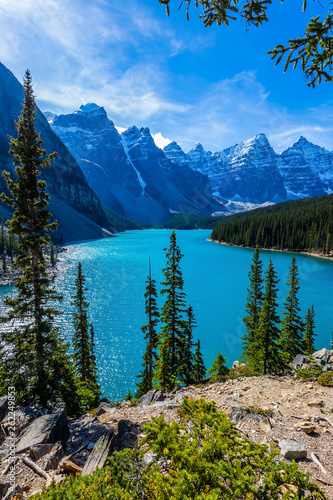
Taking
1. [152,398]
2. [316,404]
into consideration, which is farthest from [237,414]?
[152,398]

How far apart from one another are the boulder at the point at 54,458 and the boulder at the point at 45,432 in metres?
0.63

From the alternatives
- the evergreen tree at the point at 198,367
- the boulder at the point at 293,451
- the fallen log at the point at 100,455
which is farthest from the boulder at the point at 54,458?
the evergreen tree at the point at 198,367

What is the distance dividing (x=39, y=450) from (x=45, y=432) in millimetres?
953

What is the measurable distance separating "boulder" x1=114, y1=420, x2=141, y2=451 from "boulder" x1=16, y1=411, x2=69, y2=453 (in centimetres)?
204

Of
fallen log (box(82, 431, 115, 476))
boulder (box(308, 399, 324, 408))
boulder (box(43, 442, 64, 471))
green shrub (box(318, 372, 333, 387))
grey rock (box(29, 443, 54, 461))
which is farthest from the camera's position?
green shrub (box(318, 372, 333, 387))

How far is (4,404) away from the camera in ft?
30.0

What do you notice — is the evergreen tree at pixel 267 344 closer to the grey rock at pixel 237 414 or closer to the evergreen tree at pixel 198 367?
the evergreen tree at pixel 198 367

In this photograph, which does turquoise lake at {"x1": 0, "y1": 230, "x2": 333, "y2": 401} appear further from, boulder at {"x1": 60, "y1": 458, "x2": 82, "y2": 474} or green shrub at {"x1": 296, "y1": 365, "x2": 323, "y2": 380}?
boulder at {"x1": 60, "y1": 458, "x2": 82, "y2": 474}

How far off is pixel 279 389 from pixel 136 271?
5768 centimetres

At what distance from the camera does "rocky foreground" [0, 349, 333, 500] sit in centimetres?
545

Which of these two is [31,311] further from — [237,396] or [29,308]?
[237,396]

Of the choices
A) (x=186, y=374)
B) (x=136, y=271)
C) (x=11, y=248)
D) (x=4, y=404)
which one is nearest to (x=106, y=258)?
(x=136, y=271)

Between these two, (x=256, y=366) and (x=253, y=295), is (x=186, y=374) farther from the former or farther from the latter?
(x=253, y=295)

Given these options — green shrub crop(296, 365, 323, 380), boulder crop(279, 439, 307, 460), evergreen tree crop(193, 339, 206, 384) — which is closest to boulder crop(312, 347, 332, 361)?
green shrub crop(296, 365, 323, 380)
